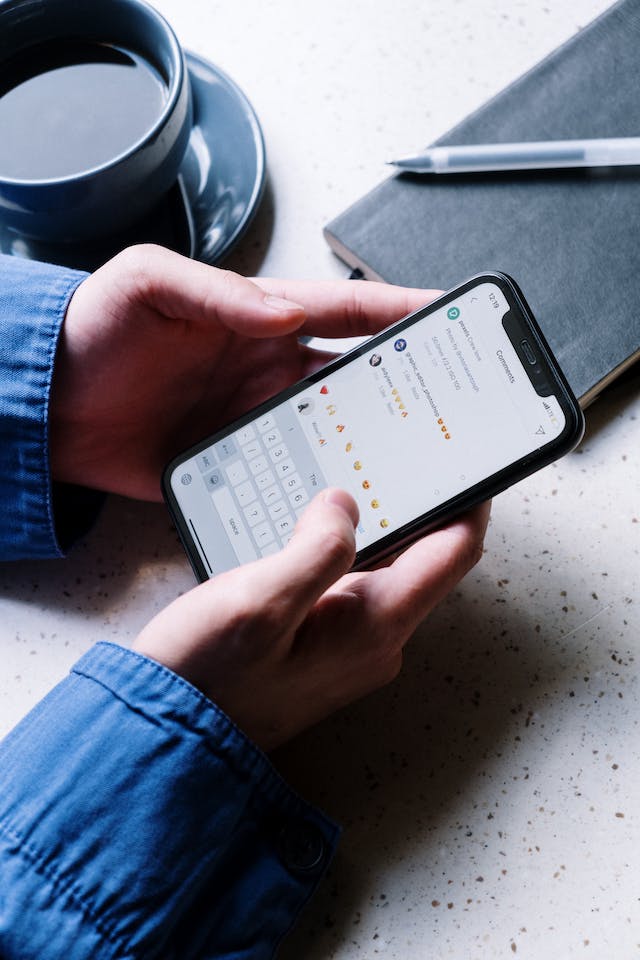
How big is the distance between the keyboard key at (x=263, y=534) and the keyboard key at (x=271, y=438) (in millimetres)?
46

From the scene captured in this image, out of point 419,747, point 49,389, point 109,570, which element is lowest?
point 419,747

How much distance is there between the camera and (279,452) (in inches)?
19.4

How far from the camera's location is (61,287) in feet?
1.62

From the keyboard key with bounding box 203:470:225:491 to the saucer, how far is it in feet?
0.45

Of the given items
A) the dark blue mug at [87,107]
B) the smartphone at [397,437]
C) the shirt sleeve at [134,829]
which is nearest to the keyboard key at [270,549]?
the smartphone at [397,437]

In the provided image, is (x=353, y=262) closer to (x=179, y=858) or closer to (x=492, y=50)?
(x=492, y=50)

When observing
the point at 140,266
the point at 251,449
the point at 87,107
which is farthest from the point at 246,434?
the point at 87,107

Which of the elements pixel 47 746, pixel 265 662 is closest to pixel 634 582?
pixel 265 662

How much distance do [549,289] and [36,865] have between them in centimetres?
41

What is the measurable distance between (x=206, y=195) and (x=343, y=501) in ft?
0.84

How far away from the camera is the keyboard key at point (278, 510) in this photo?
19.2 inches

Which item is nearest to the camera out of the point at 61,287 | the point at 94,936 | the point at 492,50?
the point at 94,936

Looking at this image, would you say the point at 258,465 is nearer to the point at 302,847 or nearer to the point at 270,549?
the point at 270,549

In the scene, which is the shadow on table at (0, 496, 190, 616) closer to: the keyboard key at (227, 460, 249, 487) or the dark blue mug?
the keyboard key at (227, 460, 249, 487)
